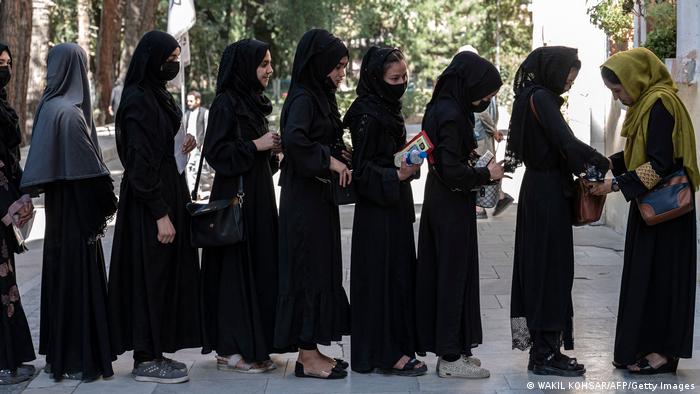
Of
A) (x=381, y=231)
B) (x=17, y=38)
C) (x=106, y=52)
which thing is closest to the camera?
(x=381, y=231)

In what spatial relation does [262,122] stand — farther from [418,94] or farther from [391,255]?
[418,94]

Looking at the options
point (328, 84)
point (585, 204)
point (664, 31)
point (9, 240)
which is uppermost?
point (664, 31)

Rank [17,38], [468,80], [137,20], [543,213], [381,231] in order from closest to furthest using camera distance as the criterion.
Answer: [468,80], [543,213], [381,231], [17,38], [137,20]

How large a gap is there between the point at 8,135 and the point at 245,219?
1277 mm

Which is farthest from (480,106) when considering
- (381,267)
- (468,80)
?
(381,267)

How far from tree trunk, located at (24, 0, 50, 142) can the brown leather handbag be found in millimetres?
16582

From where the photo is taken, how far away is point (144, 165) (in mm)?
5785

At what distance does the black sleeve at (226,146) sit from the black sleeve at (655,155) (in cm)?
188

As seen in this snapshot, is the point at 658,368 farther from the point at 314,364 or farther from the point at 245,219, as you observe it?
the point at 245,219

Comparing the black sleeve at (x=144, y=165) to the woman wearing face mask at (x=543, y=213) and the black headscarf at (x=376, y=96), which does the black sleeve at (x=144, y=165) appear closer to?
the black headscarf at (x=376, y=96)

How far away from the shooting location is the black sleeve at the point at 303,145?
227 inches

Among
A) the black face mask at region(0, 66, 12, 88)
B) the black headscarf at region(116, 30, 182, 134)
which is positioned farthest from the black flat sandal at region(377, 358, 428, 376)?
the black face mask at region(0, 66, 12, 88)

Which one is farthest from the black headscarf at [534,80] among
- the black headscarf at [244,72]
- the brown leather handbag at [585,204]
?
the black headscarf at [244,72]

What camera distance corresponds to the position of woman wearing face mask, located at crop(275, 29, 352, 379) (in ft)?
19.0
